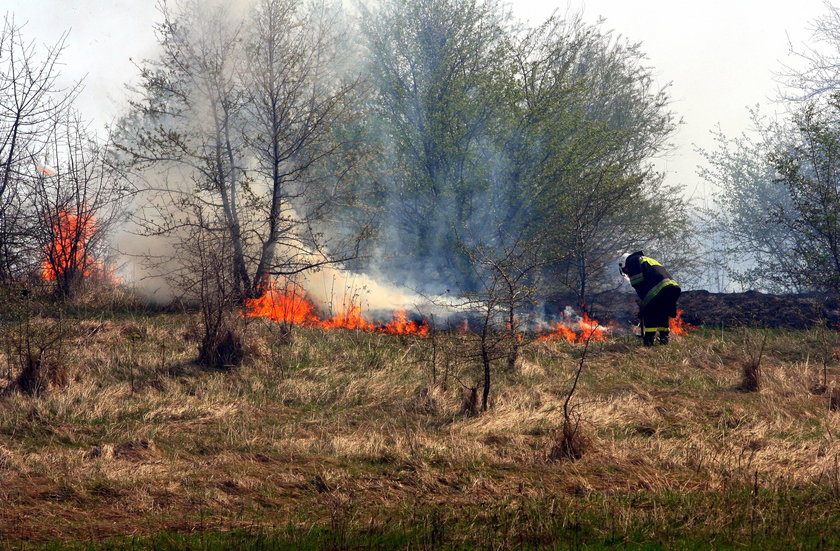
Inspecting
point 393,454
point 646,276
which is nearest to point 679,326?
point 646,276

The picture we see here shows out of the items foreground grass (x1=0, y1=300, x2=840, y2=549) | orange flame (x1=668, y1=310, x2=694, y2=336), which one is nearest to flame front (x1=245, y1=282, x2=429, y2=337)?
foreground grass (x1=0, y1=300, x2=840, y2=549)

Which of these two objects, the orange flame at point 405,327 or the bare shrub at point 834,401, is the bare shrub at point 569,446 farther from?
the orange flame at point 405,327

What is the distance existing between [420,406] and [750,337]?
8.34m

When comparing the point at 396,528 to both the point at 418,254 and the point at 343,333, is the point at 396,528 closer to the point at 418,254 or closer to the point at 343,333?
the point at 343,333

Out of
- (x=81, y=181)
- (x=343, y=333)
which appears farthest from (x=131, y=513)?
(x=81, y=181)

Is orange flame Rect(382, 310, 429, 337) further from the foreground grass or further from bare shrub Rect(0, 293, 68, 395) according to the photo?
bare shrub Rect(0, 293, 68, 395)

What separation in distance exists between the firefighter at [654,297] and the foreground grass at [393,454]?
157 cm

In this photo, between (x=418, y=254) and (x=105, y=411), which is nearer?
(x=105, y=411)

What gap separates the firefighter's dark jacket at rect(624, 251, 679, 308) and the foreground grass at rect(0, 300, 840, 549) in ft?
5.75

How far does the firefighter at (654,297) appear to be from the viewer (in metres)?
13.5

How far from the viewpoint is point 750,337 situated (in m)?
14.3

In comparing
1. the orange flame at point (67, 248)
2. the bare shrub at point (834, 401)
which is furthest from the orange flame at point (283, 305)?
the bare shrub at point (834, 401)

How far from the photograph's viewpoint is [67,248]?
1530 centimetres

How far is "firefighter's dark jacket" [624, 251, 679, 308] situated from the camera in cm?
1357
